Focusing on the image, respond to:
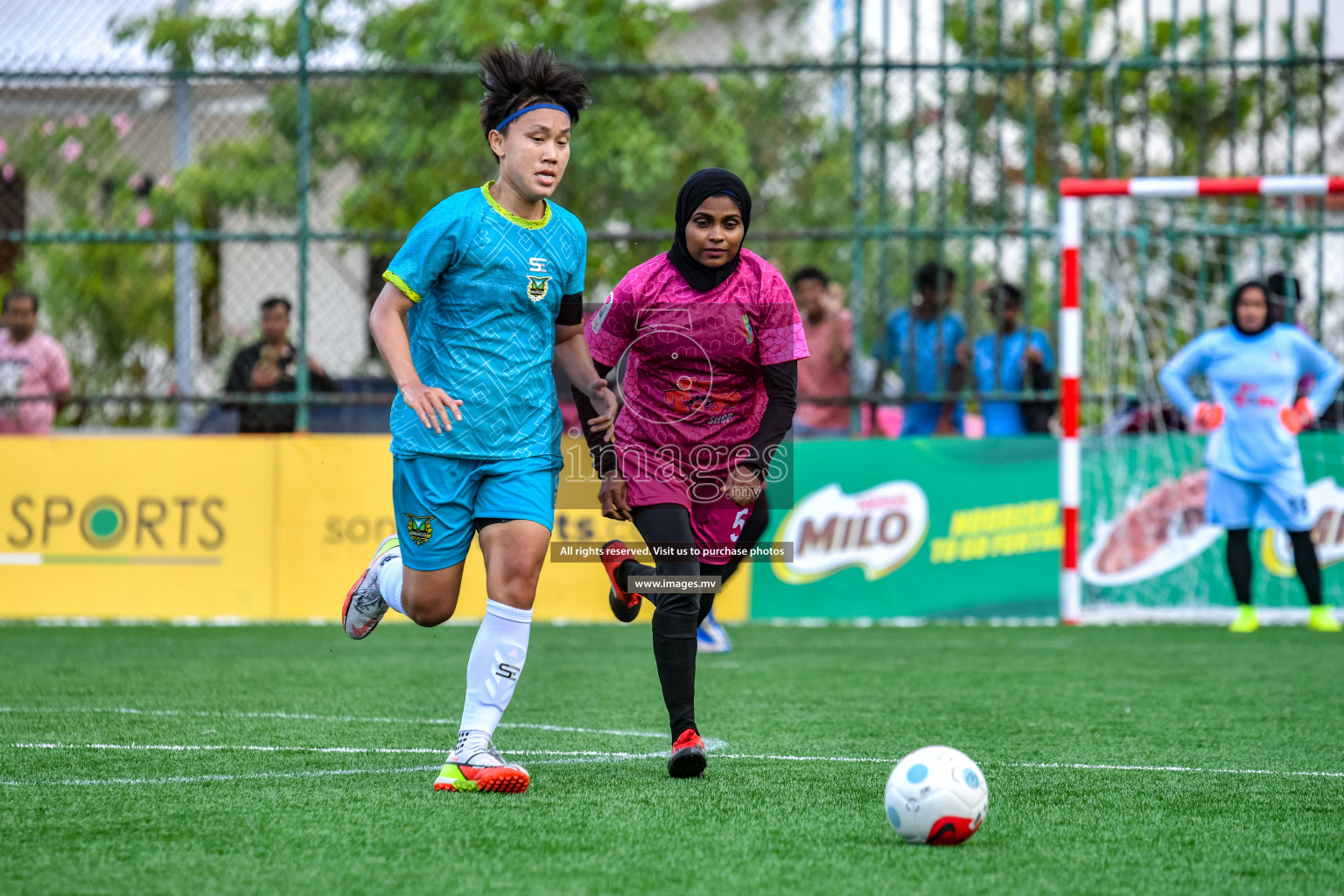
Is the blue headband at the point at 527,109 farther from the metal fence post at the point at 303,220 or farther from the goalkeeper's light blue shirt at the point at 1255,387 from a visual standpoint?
the goalkeeper's light blue shirt at the point at 1255,387

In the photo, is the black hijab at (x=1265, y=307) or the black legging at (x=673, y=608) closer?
the black legging at (x=673, y=608)

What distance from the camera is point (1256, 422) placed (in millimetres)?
10219

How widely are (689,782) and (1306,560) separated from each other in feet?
22.8

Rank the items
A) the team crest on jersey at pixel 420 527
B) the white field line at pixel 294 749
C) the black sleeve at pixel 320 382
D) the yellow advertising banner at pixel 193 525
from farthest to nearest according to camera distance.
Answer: the black sleeve at pixel 320 382 → the yellow advertising banner at pixel 193 525 → the white field line at pixel 294 749 → the team crest on jersey at pixel 420 527

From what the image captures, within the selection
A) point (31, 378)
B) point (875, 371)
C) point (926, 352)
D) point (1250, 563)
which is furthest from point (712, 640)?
point (31, 378)

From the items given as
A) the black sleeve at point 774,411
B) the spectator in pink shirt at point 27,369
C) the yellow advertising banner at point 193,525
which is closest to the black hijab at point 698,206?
the black sleeve at point 774,411

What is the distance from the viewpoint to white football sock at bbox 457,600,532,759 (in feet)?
14.5

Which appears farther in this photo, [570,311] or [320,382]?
[320,382]

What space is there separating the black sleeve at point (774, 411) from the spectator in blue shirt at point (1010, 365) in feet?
19.5

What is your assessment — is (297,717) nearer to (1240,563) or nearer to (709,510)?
(709,510)

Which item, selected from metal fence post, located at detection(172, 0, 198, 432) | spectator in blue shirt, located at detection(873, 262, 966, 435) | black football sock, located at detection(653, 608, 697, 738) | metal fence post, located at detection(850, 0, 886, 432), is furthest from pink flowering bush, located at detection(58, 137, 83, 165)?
black football sock, located at detection(653, 608, 697, 738)

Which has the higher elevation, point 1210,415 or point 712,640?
point 1210,415

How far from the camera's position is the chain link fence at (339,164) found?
10.6 meters

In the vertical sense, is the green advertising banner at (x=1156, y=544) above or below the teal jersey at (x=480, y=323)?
below
